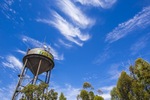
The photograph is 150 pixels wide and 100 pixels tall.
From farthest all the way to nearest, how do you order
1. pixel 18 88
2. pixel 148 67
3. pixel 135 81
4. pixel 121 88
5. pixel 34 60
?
1. pixel 34 60
2. pixel 18 88
3. pixel 121 88
4. pixel 135 81
5. pixel 148 67

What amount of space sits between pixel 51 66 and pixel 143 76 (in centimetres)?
1546

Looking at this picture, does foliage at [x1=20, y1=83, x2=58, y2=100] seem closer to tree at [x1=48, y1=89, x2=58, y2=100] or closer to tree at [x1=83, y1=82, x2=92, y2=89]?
tree at [x1=48, y1=89, x2=58, y2=100]

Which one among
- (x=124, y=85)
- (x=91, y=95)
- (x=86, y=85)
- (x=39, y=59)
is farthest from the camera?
(x=86, y=85)

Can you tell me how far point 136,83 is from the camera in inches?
795

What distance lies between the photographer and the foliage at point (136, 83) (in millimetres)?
18594

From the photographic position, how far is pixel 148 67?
18.3 m

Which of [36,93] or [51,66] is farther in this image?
[51,66]

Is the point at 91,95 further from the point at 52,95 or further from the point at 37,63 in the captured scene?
the point at 37,63

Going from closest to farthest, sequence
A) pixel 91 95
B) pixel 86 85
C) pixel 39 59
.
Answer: pixel 39 59, pixel 91 95, pixel 86 85

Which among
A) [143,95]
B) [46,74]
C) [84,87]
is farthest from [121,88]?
[46,74]

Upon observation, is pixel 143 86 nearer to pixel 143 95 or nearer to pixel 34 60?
pixel 143 95

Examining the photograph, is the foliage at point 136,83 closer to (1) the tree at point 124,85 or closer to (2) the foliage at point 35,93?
(1) the tree at point 124,85

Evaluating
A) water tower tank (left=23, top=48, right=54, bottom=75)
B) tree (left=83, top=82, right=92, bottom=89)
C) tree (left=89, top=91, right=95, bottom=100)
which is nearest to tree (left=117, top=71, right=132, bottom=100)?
tree (left=89, top=91, right=95, bottom=100)

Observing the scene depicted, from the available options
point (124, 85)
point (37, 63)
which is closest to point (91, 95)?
point (124, 85)
